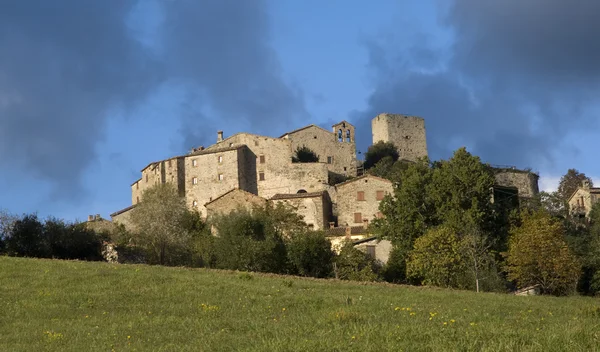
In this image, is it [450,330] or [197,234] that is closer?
[450,330]

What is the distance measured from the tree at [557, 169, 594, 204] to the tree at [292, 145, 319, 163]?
1123 inches

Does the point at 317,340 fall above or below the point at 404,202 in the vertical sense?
below

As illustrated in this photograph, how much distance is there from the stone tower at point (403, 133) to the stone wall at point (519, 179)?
13060 mm

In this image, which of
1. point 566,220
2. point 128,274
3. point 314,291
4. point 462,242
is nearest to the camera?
point 314,291

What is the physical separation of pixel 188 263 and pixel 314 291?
32.4m

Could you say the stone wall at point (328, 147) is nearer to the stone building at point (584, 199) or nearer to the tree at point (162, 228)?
the tree at point (162, 228)

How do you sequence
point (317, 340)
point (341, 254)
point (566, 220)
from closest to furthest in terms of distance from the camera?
point (317, 340)
point (341, 254)
point (566, 220)

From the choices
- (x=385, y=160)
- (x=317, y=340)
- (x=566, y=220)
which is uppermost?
(x=385, y=160)

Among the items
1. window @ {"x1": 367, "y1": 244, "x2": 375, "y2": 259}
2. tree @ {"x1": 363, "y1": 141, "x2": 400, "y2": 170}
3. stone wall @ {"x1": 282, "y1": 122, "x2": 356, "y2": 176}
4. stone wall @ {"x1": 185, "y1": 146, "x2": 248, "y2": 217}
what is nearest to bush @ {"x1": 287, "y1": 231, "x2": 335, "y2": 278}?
window @ {"x1": 367, "y1": 244, "x2": 375, "y2": 259}

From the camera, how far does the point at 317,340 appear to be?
46.2 feet

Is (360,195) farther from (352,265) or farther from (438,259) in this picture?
(438,259)

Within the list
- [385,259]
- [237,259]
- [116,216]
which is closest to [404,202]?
[385,259]

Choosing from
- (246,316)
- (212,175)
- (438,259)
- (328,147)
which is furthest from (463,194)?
(246,316)

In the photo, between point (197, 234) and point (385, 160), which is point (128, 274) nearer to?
point (197, 234)
